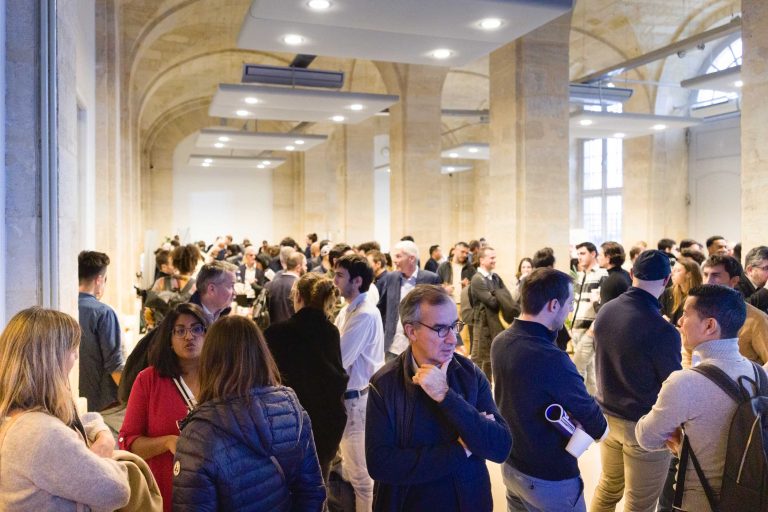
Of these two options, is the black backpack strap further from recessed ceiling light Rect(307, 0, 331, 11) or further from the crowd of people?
recessed ceiling light Rect(307, 0, 331, 11)

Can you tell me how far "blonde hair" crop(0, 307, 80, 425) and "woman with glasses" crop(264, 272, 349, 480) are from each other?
1.55m

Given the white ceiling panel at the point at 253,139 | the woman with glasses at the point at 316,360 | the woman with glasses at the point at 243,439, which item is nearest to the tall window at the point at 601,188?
the white ceiling panel at the point at 253,139

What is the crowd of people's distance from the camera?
1938 millimetres

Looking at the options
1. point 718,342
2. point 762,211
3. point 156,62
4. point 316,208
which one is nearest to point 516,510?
point 718,342

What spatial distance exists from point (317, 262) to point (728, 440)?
9.15m

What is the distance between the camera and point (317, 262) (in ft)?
37.0

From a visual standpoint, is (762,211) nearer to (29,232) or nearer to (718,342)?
(718,342)

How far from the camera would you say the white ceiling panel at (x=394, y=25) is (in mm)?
6191

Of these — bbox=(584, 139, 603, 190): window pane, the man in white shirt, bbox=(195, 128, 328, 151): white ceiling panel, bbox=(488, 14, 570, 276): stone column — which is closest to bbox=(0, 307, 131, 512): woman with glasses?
the man in white shirt

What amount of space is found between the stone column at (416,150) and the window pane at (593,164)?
10.8 metres

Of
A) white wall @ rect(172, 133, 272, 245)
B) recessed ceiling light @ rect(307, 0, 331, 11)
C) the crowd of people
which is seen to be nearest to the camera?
the crowd of people

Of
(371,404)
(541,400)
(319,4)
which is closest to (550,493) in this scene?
(541,400)

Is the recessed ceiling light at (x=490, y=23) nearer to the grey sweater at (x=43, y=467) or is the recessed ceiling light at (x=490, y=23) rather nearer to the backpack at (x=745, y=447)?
the backpack at (x=745, y=447)

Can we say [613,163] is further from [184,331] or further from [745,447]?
[184,331]
